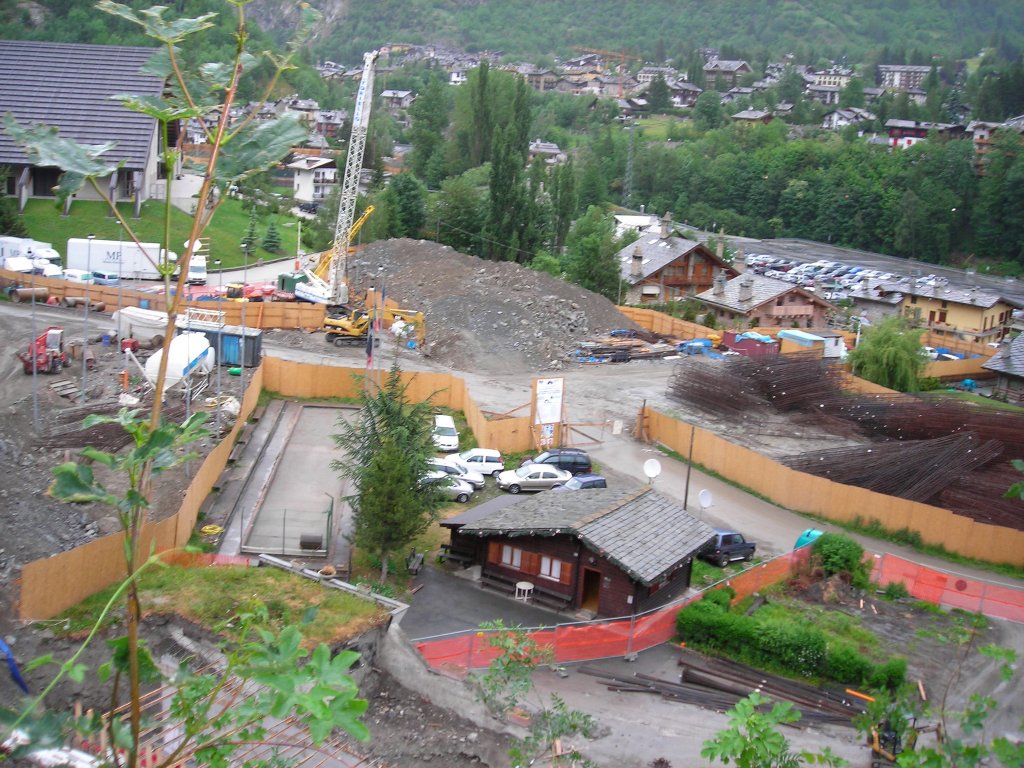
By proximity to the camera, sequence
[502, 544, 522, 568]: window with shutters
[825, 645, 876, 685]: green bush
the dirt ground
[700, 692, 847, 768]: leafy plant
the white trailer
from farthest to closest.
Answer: the white trailer
[502, 544, 522, 568]: window with shutters
[825, 645, 876, 685]: green bush
the dirt ground
[700, 692, 847, 768]: leafy plant

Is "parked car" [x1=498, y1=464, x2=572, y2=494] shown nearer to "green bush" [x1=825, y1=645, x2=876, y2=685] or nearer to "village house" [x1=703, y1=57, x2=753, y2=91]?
"green bush" [x1=825, y1=645, x2=876, y2=685]

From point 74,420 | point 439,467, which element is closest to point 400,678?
point 439,467

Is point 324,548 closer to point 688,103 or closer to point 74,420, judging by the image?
point 74,420

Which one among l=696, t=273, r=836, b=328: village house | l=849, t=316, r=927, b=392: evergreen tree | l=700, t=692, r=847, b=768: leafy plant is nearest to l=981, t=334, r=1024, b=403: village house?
l=849, t=316, r=927, b=392: evergreen tree

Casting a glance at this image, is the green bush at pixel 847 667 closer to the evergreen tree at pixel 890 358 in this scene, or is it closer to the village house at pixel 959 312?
the evergreen tree at pixel 890 358

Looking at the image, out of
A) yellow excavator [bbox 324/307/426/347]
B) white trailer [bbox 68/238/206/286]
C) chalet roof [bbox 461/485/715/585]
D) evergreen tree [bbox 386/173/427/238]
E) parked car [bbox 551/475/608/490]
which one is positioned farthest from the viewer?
evergreen tree [bbox 386/173/427/238]

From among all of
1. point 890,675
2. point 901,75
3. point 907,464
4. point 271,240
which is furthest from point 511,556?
point 901,75

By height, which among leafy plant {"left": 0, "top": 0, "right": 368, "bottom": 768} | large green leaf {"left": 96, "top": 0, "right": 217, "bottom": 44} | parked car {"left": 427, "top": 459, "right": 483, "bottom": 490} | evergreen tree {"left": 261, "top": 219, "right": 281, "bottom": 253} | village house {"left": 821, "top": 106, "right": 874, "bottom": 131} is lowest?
parked car {"left": 427, "top": 459, "right": 483, "bottom": 490}
